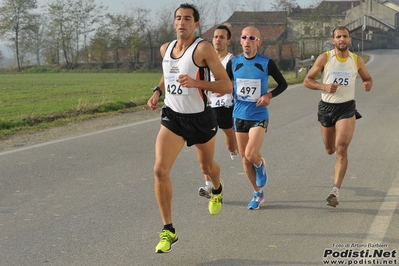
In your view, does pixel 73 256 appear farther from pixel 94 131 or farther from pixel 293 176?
pixel 94 131

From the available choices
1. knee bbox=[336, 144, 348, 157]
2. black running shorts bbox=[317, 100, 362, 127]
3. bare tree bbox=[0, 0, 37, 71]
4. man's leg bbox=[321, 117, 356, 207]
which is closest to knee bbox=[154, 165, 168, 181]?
man's leg bbox=[321, 117, 356, 207]

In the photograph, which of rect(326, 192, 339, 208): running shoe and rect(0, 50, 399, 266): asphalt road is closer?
rect(0, 50, 399, 266): asphalt road

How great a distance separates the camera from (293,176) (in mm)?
8328

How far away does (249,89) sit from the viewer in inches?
278

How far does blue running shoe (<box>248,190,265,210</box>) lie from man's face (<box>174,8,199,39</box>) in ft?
6.99

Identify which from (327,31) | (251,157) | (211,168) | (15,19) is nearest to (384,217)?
(251,157)

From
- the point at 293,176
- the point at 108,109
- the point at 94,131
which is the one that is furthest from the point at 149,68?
the point at 293,176

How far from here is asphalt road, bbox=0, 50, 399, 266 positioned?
17.2ft

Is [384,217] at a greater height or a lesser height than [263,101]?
lesser

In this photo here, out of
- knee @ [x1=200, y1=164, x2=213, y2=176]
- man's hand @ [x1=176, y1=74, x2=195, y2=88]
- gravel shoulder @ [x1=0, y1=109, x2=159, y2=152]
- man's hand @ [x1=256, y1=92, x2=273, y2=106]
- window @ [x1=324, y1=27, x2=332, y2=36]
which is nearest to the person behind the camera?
man's hand @ [x1=176, y1=74, x2=195, y2=88]

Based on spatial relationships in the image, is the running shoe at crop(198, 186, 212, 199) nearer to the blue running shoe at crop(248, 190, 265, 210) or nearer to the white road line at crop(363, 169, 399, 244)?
the blue running shoe at crop(248, 190, 265, 210)

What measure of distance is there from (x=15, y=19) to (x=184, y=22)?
86352mm

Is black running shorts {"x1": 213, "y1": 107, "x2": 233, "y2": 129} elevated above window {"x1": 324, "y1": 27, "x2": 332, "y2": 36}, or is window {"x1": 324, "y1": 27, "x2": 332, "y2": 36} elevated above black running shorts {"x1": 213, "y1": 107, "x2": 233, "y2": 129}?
window {"x1": 324, "y1": 27, "x2": 332, "y2": 36}

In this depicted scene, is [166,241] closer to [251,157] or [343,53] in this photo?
[251,157]
